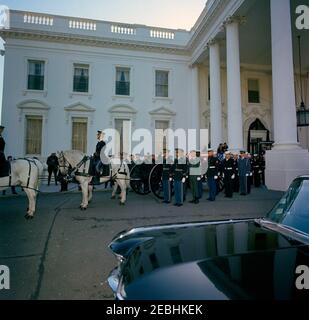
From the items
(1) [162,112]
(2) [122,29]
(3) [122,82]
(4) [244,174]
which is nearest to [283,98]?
(4) [244,174]

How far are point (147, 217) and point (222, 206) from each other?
2802 millimetres

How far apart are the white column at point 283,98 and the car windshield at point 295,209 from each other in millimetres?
7805

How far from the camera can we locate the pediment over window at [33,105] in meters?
16.6

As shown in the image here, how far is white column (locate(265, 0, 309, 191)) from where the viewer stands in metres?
9.43

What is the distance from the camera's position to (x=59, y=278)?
9.95 ft

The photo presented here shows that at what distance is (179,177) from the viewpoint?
816cm

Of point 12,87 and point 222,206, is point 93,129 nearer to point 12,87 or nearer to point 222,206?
point 12,87

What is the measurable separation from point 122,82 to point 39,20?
7755 millimetres

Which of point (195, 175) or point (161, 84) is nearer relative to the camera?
point (195, 175)

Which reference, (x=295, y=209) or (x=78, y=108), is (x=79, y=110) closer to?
(x=78, y=108)

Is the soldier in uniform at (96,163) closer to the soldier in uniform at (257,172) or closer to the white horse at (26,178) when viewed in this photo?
the white horse at (26,178)

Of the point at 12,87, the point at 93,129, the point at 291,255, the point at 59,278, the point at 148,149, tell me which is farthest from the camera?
the point at 148,149
